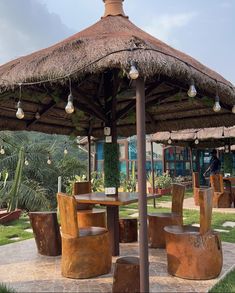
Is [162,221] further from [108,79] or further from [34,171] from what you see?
[34,171]

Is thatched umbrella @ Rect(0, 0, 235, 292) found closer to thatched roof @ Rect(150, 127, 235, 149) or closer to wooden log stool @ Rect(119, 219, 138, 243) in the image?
wooden log stool @ Rect(119, 219, 138, 243)

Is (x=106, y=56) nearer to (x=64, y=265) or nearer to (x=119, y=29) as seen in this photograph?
(x=119, y=29)

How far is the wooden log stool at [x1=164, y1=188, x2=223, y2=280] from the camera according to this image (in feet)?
12.0

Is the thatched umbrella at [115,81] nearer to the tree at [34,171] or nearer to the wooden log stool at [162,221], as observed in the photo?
the wooden log stool at [162,221]

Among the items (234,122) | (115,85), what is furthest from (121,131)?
(115,85)

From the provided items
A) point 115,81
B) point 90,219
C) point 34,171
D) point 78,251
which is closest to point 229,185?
point 90,219

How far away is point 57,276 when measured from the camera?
385cm

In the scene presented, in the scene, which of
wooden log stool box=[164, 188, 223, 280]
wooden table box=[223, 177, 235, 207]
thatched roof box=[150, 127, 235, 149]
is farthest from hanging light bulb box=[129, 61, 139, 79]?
thatched roof box=[150, 127, 235, 149]

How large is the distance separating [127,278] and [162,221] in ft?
6.22

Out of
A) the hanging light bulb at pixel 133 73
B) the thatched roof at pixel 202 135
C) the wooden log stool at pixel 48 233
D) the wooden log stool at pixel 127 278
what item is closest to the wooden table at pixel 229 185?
the thatched roof at pixel 202 135

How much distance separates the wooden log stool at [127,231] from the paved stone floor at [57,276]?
28 centimetres

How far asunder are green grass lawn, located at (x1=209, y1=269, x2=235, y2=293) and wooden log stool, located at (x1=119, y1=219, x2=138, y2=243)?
1.78 metres

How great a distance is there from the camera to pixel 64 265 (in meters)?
3.85

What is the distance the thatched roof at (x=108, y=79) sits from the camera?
329cm
